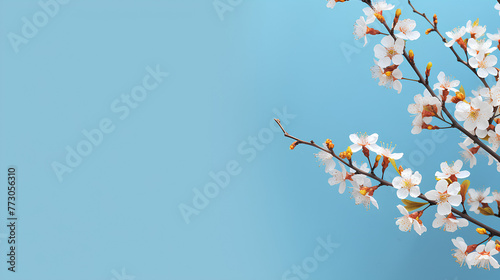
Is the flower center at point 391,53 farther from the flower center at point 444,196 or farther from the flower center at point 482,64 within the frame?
the flower center at point 444,196

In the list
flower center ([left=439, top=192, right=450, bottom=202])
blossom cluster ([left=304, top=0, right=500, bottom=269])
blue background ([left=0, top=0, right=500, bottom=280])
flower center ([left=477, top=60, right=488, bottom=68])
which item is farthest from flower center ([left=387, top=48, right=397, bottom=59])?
blue background ([left=0, top=0, right=500, bottom=280])

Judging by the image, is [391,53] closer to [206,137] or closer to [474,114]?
[474,114]

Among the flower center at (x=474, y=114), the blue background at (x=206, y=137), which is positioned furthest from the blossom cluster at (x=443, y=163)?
the blue background at (x=206, y=137)

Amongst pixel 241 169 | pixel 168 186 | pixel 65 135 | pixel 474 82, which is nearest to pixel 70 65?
pixel 65 135

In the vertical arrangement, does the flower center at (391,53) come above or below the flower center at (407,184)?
above

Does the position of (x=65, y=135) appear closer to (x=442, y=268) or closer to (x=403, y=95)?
(x=403, y=95)

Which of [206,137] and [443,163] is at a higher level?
[206,137]

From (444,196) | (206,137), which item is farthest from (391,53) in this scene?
(206,137)

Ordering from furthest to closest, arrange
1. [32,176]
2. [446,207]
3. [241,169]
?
1. [241,169]
2. [32,176]
3. [446,207]

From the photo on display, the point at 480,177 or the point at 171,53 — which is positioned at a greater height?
the point at 171,53
